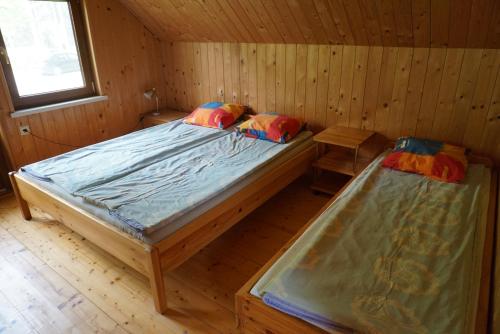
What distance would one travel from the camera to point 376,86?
2.75 meters

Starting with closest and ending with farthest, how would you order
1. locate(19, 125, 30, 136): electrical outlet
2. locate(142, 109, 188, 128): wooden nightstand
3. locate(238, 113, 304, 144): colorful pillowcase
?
locate(238, 113, 304, 144): colorful pillowcase < locate(19, 125, 30, 136): electrical outlet < locate(142, 109, 188, 128): wooden nightstand

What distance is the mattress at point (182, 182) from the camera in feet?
6.13

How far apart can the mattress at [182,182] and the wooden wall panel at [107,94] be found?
0.82 m

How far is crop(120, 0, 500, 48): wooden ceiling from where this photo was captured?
81.5 inches

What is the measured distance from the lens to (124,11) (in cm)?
361

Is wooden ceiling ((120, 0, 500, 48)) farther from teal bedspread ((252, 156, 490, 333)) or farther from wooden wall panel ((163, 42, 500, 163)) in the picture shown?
teal bedspread ((252, 156, 490, 333))

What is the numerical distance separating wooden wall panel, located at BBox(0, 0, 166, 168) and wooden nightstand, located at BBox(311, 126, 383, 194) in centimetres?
191

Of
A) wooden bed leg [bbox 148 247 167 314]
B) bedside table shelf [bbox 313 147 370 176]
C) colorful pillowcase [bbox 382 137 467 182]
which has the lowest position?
wooden bed leg [bbox 148 247 167 314]

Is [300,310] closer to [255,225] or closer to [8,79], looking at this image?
[255,225]

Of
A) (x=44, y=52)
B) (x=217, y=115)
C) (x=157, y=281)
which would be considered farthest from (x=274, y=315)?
(x=44, y=52)

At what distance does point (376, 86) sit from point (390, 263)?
66.7 inches

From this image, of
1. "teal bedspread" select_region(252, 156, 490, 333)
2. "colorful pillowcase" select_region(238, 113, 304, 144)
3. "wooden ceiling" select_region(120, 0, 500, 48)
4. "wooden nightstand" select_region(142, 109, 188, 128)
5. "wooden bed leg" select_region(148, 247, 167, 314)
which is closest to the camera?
"teal bedspread" select_region(252, 156, 490, 333)

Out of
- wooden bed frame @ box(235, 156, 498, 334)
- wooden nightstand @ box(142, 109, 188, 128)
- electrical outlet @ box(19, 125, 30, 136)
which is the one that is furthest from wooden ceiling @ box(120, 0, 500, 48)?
electrical outlet @ box(19, 125, 30, 136)

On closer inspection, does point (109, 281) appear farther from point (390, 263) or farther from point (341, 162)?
point (341, 162)
